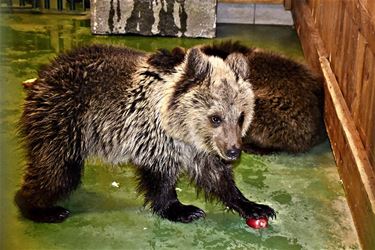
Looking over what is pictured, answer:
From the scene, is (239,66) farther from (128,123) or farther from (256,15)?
(256,15)

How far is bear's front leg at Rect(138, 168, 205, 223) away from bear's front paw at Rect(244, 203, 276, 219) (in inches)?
10.6

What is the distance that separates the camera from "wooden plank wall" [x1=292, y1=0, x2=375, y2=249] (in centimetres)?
381

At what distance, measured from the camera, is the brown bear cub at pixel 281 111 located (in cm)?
493

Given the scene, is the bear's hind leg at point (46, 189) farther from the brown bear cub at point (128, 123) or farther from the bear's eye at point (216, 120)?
the bear's eye at point (216, 120)

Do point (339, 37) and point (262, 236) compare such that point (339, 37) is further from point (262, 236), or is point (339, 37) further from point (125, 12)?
point (125, 12)

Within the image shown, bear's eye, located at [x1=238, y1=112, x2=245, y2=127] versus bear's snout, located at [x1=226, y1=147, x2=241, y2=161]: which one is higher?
bear's eye, located at [x1=238, y1=112, x2=245, y2=127]

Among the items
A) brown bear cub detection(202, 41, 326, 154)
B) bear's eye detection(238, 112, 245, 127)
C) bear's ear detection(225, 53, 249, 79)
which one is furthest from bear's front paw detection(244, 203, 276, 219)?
brown bear cub detection(202, 41, 326, 154)

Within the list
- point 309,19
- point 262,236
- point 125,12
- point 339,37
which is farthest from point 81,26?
point 262,236

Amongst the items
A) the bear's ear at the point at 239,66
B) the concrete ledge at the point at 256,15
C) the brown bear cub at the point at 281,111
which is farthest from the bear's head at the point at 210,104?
the concrete ledge at the point at 256,15

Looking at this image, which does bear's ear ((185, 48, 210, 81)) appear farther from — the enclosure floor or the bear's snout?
the enclosure floor

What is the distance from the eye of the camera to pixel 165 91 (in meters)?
3.73

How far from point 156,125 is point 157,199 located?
0.44 metres

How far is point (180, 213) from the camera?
13.2 feet

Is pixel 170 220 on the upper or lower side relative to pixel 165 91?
lower
